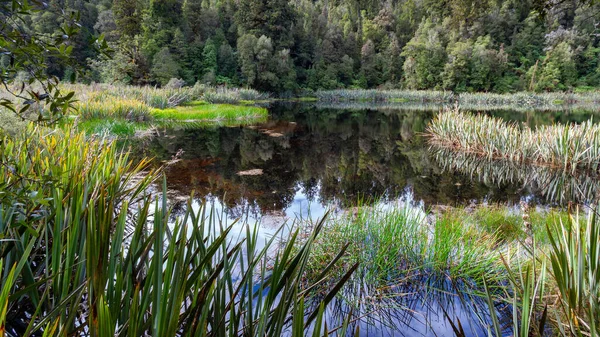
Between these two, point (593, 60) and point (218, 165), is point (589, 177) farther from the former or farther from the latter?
point (593, 60)

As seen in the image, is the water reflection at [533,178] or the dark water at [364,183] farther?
the water reflection at [533,178]

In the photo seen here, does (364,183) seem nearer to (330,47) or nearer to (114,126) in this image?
(114,126)

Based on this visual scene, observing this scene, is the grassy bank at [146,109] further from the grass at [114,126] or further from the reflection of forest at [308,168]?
the reflection of forest at [308,168]

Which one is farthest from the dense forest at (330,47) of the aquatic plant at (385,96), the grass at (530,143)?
the grass at (530,143)

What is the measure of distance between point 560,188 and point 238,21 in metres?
34.6

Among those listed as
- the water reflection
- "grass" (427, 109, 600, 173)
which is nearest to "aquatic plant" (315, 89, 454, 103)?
"grass" (427, 109, 600, 173)

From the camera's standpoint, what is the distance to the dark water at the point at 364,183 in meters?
2.52

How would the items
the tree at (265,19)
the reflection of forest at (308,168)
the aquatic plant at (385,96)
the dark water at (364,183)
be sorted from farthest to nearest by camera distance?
1. the tree at (265,19)
2. the aquatic plant at (385,96)
3. the reflection of forest at (308,168)
4. the dark water at (364,183)

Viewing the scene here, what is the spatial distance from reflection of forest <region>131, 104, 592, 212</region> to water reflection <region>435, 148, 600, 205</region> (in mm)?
288

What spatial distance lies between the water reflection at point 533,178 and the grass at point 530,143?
0.25 m

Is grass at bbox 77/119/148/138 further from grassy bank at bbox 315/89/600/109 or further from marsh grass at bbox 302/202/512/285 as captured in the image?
grassy bank at bbox 315/89/600/109

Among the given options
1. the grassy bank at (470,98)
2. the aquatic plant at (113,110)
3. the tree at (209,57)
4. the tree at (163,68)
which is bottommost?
the aquatic plant at (113,110)

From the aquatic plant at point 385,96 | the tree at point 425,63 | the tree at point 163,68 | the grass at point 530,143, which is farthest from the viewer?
the tree at point 425,63

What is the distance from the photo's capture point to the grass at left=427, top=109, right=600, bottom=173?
694 centimetres
